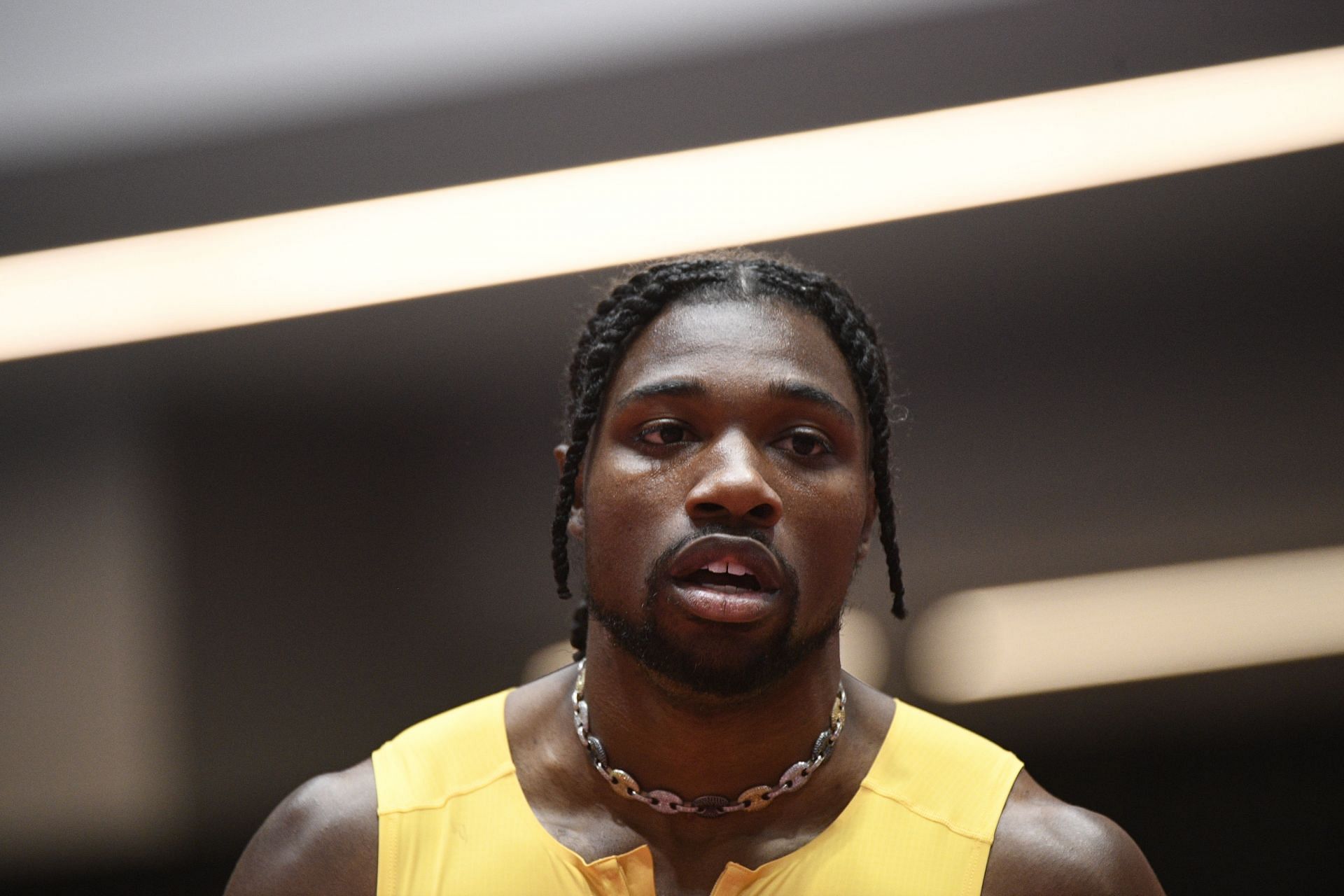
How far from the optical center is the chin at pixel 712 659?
132 cm

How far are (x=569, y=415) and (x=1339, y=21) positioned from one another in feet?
5.53

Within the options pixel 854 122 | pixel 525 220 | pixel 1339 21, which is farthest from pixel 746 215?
pixel 1339 21

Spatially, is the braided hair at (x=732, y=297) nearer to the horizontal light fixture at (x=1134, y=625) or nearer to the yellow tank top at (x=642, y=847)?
the yellow tank top at (x=642, y=847)

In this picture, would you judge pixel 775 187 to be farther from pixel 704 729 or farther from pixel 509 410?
pixel 704 729

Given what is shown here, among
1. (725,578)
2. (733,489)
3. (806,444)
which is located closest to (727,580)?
(725,578)

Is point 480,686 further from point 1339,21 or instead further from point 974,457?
point 1339,21

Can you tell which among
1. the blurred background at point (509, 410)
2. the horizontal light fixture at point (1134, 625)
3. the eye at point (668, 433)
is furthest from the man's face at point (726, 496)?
the horizontal light fixture at point (1134, 625)

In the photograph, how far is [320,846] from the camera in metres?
1.45

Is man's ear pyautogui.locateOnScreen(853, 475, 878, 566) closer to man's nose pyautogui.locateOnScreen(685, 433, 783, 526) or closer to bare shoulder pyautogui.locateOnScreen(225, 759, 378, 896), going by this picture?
man's nose pyautogui.locateOnScreen(685, 433, 783, 526)

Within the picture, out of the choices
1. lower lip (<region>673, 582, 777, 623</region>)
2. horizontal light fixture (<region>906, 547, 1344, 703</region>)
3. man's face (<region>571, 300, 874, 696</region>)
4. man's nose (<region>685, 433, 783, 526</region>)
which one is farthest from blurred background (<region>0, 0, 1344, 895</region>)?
lower lip (<region>673, 582, 777, 623</region>)

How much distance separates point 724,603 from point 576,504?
0.36m

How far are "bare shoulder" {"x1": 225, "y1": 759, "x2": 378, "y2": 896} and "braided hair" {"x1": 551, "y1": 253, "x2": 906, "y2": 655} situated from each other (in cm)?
37

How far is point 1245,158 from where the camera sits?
2303 millimetres

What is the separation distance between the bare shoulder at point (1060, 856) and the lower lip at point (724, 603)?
1.41 ft
